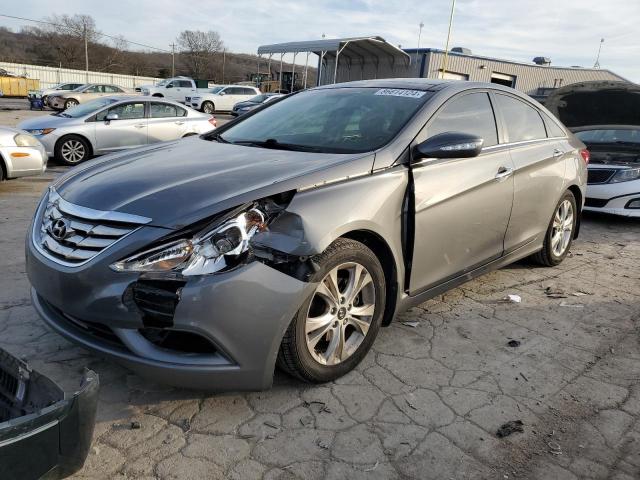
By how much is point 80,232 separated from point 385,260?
1569mm

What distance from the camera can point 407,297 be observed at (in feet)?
9.96

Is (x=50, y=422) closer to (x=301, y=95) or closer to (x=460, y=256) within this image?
(x=460, y=256)

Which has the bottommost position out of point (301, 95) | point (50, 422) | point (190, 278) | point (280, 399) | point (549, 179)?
point (280, 399)

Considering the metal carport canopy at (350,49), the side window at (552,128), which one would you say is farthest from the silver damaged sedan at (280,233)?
the metal carport canopy at (350,49)

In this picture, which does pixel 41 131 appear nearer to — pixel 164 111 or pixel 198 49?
pixel 164 111

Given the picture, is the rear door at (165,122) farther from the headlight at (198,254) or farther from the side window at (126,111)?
the headlight at (198,254)

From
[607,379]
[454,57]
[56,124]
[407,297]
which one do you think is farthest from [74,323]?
[454,57]

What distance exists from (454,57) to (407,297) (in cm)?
3568

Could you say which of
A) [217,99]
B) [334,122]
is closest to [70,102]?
[217,99]

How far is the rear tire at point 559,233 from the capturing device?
181 inches

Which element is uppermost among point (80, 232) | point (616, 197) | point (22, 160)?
point (80, 232)

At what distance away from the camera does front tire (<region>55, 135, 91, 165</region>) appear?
9711mm

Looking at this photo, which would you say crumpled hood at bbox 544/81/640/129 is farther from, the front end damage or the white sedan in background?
the white sedan in background

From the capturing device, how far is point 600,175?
7.06 meters
